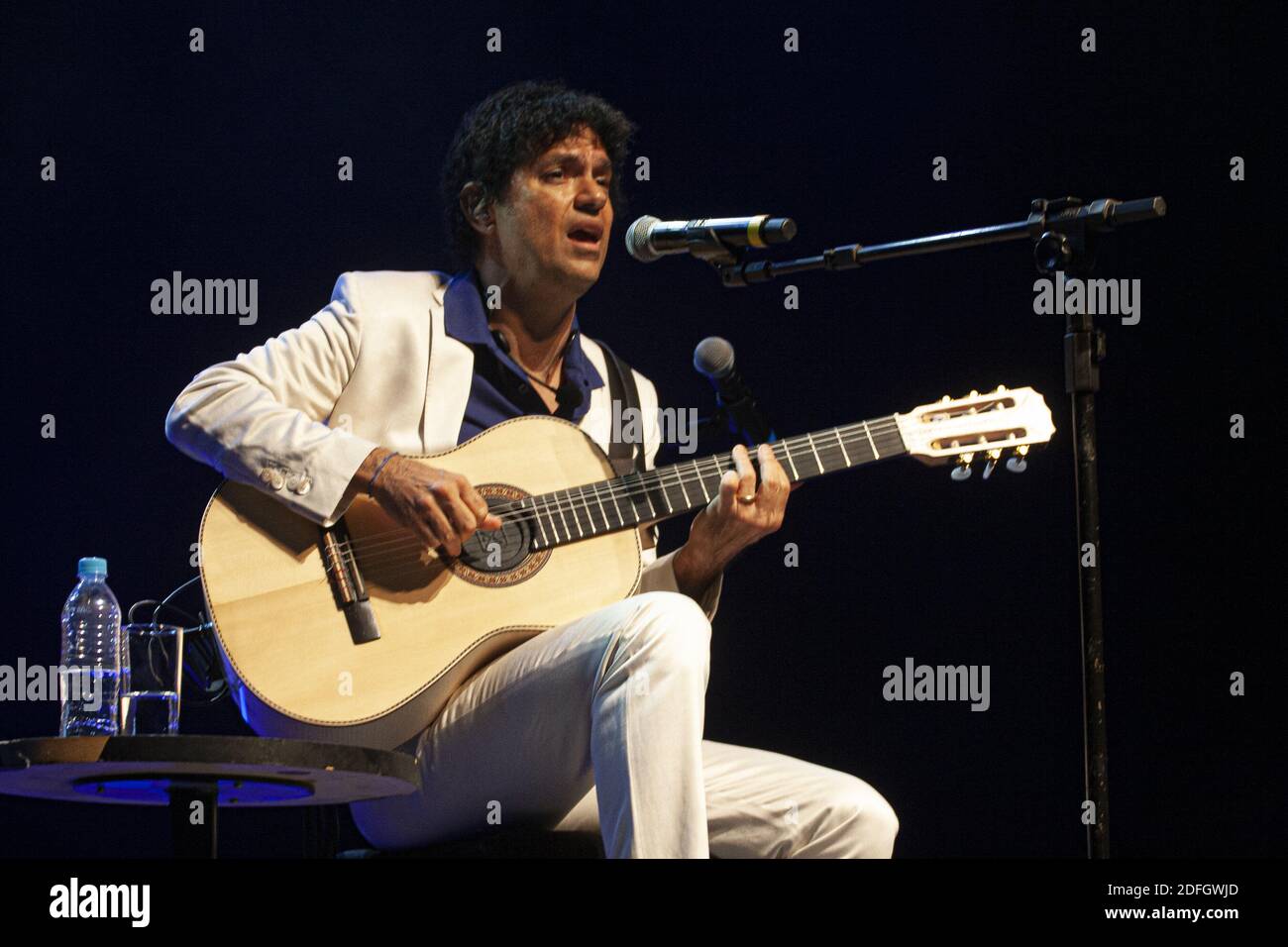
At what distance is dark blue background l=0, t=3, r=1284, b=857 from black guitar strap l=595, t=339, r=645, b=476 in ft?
1.32

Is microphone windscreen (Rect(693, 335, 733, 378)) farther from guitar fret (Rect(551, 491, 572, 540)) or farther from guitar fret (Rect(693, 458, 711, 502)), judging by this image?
guitar fret (Rect(551, 491, 572, 540))

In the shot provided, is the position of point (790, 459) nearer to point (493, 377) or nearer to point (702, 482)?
point (702, 482)

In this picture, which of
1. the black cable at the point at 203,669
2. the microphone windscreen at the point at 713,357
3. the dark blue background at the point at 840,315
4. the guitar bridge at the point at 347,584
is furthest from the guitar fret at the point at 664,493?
the black cable at the point at 203,669

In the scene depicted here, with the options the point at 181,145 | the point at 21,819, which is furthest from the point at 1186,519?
the point at 21,819

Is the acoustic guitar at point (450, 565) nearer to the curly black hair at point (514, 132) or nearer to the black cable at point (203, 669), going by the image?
the black cable at point (203, 669)

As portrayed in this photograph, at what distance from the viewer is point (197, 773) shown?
1999 millimetres

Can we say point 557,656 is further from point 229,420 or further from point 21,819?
point 21,819

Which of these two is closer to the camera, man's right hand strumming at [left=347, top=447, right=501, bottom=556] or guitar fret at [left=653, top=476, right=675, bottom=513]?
man's right hand strumming at [left=347, top=447, right=501, bottom=556]

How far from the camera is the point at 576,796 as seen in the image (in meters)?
2.68

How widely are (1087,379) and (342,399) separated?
148 centimetres

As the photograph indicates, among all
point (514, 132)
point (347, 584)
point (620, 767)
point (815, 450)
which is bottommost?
point (620, 767)

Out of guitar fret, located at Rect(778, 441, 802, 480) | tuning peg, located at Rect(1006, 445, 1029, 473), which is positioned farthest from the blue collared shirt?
tuning peg, located at Rect(1006, 445, 1029, 473)

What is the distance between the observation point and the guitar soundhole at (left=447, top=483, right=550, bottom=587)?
2.86 m

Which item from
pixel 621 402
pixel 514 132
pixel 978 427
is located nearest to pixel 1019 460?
pixel 978 427
